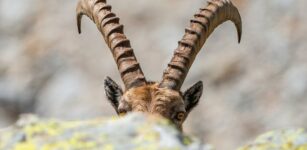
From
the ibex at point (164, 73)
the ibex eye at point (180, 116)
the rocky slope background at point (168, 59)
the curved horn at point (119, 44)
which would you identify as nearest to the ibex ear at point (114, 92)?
the ibex at point (164, 73)

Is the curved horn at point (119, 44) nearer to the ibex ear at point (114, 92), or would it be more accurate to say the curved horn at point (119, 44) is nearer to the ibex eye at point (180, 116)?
the ibex ear at point (114, 92)

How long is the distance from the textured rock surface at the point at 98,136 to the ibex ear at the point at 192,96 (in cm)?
788

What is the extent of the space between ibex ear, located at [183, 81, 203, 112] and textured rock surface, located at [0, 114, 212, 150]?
25.9 ft

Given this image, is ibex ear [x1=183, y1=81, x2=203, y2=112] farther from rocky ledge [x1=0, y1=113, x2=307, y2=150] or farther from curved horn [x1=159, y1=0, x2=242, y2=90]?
rocky ledge [x1=0, y1=113, x2=307, y2=150]

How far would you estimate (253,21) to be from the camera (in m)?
32.5

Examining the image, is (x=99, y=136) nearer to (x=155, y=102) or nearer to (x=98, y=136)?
(x=98, y=136)

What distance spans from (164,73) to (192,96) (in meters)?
1.23

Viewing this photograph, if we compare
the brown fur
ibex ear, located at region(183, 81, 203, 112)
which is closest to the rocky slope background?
ibex ear, located at region(183, 81, 203, 112)

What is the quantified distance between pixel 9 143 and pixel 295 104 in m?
23.6

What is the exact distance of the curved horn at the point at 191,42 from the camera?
13617mm

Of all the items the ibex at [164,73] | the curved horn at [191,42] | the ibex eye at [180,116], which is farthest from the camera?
the curved horn at [191,42]

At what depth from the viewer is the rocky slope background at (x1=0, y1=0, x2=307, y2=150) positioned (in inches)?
1166

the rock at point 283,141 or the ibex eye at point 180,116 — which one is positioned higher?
the ibex eye at point 180,116

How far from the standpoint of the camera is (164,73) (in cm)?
1373
